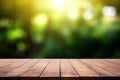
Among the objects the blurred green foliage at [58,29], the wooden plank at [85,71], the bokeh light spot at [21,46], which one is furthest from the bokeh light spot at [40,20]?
the wooden plank at [85,71]

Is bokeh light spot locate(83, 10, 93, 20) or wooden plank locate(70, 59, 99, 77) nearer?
wooden plank locate(70, 59, 99, 77)

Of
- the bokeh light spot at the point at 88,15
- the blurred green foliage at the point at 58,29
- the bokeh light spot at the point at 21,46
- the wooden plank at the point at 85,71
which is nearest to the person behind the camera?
the wooden plank at the point at 85,71

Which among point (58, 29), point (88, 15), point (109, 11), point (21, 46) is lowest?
point (21, 46)

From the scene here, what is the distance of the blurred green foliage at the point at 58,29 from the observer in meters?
6.06

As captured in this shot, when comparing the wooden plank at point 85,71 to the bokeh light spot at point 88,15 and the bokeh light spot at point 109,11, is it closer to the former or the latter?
the bokeh light spot at point 88,15

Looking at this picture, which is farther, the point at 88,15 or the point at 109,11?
the point at 109,11

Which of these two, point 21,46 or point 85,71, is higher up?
point 21,46

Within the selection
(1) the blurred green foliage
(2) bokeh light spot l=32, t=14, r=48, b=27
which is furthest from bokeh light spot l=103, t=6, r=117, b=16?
(2) bokeh light spot l=32, t=14, r=48, b=27

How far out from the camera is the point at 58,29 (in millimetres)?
6355

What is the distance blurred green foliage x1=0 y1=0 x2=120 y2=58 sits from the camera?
6059mm

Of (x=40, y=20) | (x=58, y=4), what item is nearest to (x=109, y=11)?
(x=58, y=4)

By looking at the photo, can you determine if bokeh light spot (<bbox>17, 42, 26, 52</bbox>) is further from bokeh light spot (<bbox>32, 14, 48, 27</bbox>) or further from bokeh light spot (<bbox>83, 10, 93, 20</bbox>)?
bokeh light spot (<bbox>83, 10, 93, 20</bbox>)

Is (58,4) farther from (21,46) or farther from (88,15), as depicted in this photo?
(21,46)

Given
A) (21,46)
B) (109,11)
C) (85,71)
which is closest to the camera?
(85,71)
